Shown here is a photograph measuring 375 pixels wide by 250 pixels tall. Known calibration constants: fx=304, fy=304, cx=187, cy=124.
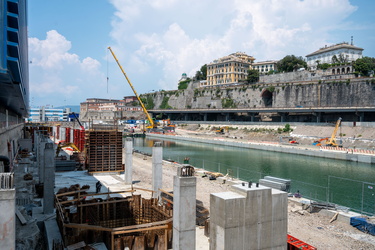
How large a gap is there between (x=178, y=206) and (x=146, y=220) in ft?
20.2

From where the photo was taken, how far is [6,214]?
512 centimetres

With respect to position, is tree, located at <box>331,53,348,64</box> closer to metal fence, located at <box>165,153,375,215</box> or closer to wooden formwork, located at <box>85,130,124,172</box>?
metal fence, located at <box>165,153,375,215</box>

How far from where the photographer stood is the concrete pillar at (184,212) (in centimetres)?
736

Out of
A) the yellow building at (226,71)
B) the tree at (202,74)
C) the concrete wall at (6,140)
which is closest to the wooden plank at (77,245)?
the concrete wall at (6,140)

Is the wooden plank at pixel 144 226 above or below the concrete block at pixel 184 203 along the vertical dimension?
below

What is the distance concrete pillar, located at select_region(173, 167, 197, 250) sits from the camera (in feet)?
24.1

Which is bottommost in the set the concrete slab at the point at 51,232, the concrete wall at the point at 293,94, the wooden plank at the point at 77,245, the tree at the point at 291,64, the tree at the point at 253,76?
the concrete slab at the point at 51,232

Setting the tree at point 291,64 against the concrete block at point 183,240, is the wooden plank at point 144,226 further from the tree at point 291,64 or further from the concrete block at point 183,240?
the tree at point 291,64

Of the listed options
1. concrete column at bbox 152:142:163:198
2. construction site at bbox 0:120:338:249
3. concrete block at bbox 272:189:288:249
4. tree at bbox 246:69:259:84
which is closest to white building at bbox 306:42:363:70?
tree at bbox 246:69:259:84

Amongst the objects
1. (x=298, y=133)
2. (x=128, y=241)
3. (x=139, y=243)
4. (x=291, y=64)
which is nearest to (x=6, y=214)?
(x=128, y=241)

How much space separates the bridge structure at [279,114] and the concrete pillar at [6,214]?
192 feet

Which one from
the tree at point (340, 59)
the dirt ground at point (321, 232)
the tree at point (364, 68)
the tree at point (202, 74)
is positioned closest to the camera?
the dirt ground at point (321, 232)

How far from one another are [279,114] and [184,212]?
64.2 metres

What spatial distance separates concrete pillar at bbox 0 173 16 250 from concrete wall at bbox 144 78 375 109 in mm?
63789
